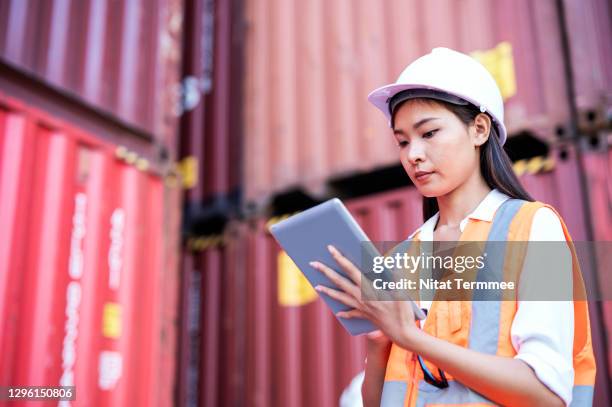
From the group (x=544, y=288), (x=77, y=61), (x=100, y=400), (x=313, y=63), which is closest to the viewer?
(x=544, y=288)

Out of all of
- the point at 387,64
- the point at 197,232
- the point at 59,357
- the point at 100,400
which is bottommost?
the point at 100,400

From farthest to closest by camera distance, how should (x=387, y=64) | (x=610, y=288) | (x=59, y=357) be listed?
(x=387, y=64) → (x=59, y=357) → (x=610, y=288)

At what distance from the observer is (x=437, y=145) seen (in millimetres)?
1506

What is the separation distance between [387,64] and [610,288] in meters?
3.91

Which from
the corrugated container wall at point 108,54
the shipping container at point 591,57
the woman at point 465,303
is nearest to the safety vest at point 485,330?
the woman at point 465,303

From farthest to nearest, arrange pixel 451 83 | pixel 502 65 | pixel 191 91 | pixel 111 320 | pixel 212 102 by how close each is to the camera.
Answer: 1. pixel 191 91
2. pixel 212 102
3. pixel 502 65
4. pixel 111 320
5. pixel 451 83

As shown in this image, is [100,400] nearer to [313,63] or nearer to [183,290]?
[183,290]

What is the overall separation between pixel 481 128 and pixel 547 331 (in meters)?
0.51

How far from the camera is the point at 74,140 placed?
14.9ft

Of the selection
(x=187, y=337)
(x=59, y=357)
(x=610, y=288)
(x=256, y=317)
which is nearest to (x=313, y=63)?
(x=256, y=317)

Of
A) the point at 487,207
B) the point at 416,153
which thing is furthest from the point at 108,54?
the point at 487,207

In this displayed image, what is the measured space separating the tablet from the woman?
0.09 feet

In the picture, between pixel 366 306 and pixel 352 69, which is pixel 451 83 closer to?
pixel 366 306

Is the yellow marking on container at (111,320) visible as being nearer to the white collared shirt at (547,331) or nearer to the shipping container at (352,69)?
the shipping container at (352,69)
